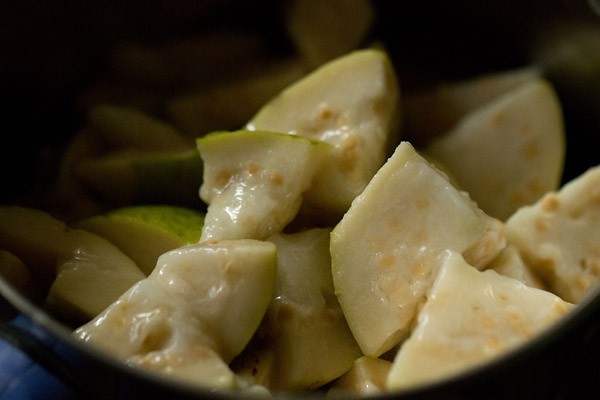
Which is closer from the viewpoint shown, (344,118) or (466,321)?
(466,321)

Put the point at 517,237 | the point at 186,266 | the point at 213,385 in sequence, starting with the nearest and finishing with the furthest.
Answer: the point at 213,385 < the point at 186,266 < the point at 517,237

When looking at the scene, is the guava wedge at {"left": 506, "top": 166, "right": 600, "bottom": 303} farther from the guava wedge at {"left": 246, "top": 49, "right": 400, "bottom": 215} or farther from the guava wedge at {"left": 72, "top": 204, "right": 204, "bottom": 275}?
the guava wedge at {"left": 72, "top": 204, "right": 204, "bottom": 275}

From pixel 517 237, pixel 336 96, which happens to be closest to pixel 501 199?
pixel 517 237

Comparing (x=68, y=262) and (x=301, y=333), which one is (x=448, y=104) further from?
(x=68, y=262)

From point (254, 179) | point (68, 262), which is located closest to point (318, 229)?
point (254, 179)

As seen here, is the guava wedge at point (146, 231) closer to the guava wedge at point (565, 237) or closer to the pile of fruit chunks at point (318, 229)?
the pile of fruit chunks at point (318, 229)

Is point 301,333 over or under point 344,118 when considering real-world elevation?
under

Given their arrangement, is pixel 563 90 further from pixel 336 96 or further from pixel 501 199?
pixel 336 96
